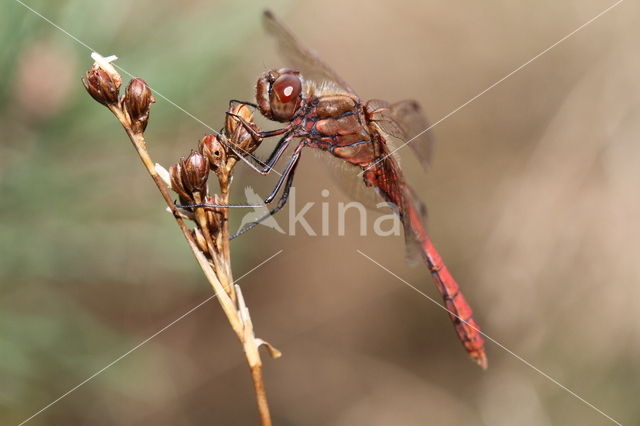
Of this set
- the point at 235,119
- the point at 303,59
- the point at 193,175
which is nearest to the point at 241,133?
the point at 235,119

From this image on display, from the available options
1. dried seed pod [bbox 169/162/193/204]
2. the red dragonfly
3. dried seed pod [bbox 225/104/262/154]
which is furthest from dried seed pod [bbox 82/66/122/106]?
the red dragonfly

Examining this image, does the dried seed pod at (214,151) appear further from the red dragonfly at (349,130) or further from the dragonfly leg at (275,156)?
the red dragonfly at (349,130)

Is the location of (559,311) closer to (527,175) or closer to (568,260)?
(568,260)


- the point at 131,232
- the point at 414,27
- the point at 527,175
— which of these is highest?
the point at 414,27

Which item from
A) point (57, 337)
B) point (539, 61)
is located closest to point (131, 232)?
point (57, 337)

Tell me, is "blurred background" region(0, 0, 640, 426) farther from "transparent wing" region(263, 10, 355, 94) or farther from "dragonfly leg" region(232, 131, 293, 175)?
"dragonfly leg" region(232, 131, 293, 175)

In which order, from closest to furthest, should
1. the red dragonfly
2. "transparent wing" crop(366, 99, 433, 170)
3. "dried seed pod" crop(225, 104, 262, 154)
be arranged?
"dried seed pod" crop(225, 104, 262, 154)
the red dragonfly
"transparent wing" crop(366, 99, 433, 170)
